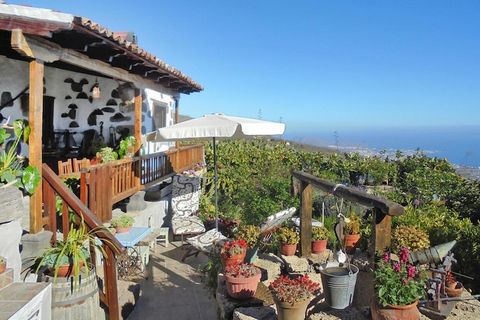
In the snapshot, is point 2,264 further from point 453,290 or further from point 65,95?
point 65,95

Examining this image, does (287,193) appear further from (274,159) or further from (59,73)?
(59,73)

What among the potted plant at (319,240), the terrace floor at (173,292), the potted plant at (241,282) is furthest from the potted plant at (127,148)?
→ the potted plant at (241,282)

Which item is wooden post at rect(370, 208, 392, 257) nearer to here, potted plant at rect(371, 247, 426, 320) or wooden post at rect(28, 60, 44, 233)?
potted plant at rect(371, 247, 426, 320)

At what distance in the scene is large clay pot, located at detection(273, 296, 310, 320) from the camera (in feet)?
10.6

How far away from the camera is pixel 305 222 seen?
5.11 metres

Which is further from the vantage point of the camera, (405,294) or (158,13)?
(158,13)

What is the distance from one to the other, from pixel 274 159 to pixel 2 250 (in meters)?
9.80

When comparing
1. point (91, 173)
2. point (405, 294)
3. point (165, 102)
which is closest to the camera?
point (405, 294)

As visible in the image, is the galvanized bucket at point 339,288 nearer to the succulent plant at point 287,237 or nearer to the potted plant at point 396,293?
the potted plant at point 396,293

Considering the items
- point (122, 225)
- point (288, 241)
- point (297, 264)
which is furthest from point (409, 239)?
point (122, 225)

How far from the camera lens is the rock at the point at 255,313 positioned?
3.63 metres

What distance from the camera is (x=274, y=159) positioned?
12.7m

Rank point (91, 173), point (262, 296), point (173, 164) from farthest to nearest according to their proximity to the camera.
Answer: point (173, 164)
point (91, 173)
point (262, 296)

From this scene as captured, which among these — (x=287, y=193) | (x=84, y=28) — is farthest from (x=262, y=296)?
(x=287, y=193)
